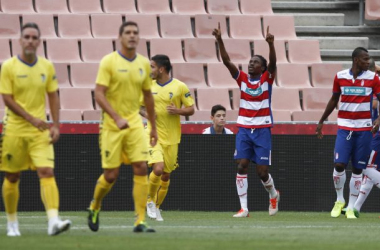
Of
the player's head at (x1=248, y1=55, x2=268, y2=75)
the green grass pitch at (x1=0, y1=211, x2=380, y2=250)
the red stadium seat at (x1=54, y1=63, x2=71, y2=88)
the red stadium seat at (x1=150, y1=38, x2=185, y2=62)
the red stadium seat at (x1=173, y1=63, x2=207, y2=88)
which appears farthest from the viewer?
the red stadium seat at (x1=150, y1=38, x2=185, y2=62)

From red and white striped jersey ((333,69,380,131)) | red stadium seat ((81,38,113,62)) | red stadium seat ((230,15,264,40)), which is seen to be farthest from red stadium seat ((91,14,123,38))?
red and white striped jersey ((333,69,380,131))

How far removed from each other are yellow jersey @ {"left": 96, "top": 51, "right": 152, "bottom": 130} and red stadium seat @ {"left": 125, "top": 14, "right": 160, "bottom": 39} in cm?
1017

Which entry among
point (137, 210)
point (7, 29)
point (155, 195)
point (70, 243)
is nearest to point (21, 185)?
point (155, 195)

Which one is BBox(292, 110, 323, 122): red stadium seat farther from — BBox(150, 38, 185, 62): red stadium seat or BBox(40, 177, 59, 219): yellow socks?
BBox(40, 177, 59, 219): yellow socks

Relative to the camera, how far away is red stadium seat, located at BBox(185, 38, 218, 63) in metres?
20.8

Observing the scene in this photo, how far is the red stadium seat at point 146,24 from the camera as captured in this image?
2111cm

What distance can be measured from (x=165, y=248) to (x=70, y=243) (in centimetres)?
101

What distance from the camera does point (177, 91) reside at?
573 inches

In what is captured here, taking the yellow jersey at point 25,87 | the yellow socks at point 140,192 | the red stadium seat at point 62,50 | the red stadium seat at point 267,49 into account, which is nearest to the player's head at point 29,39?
the yellow jersey at point 25,87

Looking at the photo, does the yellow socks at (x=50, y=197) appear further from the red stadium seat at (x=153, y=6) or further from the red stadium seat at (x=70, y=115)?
the red stadium seat at (x=153, y=6)

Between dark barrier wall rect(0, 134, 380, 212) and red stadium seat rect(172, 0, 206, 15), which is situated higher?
red stadium seat rect(172, 0, 206, 15)

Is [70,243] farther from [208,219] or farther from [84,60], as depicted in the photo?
[84,60]

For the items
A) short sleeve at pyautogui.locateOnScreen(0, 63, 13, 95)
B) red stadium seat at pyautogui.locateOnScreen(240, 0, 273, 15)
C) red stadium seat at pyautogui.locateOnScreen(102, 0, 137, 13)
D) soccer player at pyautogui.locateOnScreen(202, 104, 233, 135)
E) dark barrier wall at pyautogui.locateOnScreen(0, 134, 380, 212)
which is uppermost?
red stadium seat at pyautogui.locateOnScreen(102, 0, 137, 13)

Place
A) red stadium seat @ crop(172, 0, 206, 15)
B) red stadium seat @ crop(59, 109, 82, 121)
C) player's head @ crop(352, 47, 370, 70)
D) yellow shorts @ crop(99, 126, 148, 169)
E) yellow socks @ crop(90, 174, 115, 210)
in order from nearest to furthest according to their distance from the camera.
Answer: yellow shorts @ crop(99, 126, 148, 169) → yellow socks @ crop(90, 174, 115, 210) → player's head @ crop(352, 47, 370, 70) → red stadium seat @ crop(59, 109, 82, 121) → red stadium seat @ crop(172, 0, 206, 15)
